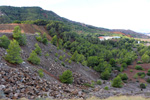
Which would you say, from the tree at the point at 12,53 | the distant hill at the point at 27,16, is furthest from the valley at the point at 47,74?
the distant hill at the point at 27,16

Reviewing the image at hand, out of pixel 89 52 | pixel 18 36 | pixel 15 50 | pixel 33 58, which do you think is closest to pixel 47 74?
pixel 33 58

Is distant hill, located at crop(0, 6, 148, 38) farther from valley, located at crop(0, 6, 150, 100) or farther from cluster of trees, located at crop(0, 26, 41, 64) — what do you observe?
cluster of trees, located at crop(0, 26, 41, 64)

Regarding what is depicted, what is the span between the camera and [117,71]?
36.0 m

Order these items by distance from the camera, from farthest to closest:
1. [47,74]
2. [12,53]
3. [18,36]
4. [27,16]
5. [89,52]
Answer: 1. [27,16]
2. [89,52]
3. [18,36]
4. [47,74]
5. [12,53]

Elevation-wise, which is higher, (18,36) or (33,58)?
(18,36)

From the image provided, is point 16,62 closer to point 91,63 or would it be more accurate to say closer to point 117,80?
point 117,80

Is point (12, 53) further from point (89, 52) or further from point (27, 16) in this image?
point (27, 16)

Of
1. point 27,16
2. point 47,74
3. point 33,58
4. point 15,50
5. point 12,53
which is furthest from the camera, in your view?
point 27,16

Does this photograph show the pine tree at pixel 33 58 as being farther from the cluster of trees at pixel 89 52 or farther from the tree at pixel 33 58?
the cluster of trees at pixel 89 52

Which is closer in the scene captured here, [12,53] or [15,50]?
[12,53]

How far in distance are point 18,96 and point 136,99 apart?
7599 mm

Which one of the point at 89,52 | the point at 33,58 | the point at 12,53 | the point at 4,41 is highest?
the point at 4,41

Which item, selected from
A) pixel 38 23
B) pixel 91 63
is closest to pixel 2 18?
pixel 38 23

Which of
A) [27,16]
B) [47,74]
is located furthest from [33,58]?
[27,16]
